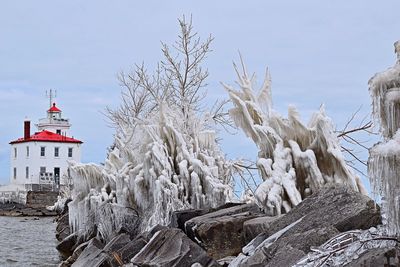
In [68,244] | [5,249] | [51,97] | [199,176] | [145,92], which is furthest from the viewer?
[51,97]

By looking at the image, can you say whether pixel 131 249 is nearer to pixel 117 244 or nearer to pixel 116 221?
pixel 117 244

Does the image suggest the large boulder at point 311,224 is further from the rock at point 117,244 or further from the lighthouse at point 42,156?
the lighthouse at point 42,156

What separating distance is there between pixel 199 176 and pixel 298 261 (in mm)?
9900

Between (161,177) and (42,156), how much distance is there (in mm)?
60492

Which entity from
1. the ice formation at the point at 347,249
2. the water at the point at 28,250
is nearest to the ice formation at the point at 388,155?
the ice formation at the point at 347,249

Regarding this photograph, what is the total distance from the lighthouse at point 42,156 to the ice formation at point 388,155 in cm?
6755

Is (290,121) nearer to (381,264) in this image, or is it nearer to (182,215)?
(182,215)

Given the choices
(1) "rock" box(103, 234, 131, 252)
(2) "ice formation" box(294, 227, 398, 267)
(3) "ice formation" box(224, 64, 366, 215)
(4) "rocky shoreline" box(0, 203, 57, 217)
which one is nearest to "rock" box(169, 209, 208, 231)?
(1) "rock" box(103, 234, 131, 252)

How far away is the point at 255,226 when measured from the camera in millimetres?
11156

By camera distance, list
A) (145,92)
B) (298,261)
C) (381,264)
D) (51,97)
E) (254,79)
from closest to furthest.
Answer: (381,264)
(298,261)
(254,79)
(145,92)
(51,97)

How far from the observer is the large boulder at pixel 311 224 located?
8.57 metres

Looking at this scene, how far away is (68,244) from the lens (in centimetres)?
2200

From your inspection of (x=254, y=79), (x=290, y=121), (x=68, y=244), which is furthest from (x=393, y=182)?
(x=68, y=244)

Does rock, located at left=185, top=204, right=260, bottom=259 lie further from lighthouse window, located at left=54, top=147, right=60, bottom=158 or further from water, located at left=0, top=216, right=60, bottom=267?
lighthouse window, located at left=54, top=147, right=60, bottom=158
